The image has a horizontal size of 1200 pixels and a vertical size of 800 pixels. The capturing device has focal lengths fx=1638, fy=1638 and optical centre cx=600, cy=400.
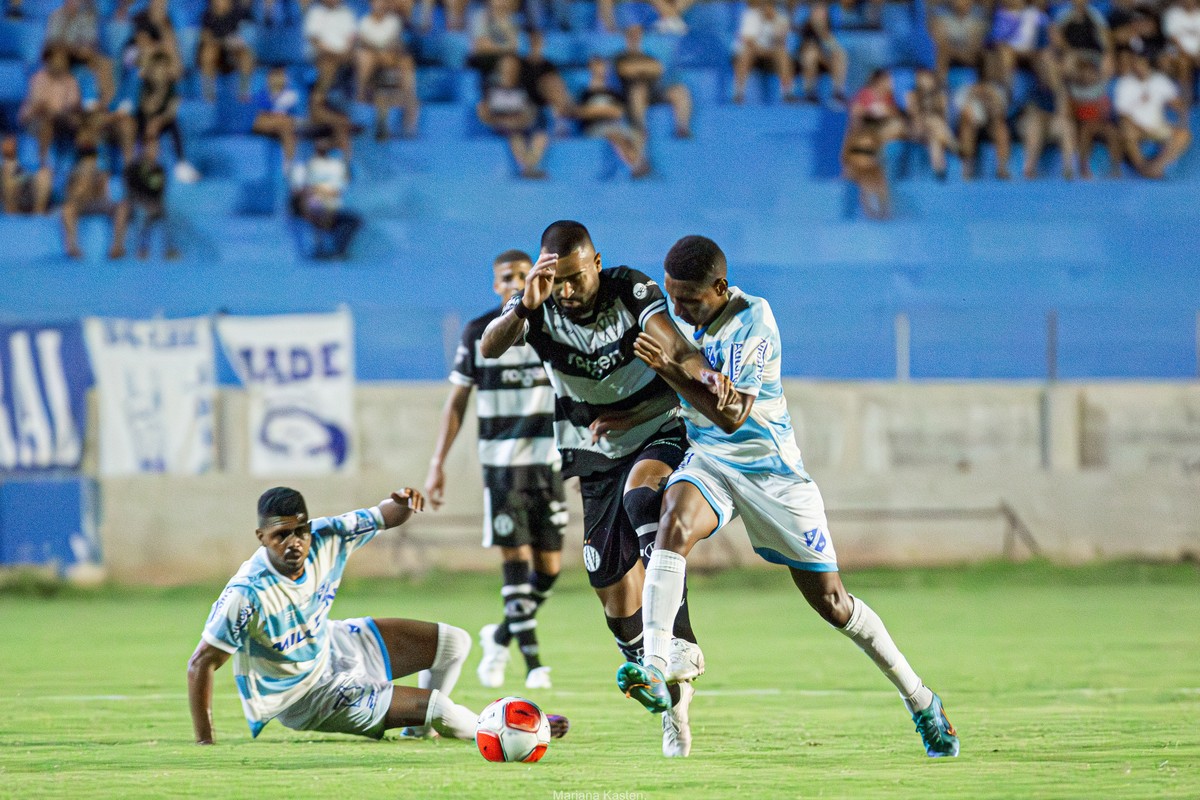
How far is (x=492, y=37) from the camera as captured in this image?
20.2 meters

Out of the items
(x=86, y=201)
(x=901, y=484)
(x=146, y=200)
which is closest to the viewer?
(x=901, y=484)

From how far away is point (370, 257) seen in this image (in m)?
18.8

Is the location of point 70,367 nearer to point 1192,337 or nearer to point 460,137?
point 460,137

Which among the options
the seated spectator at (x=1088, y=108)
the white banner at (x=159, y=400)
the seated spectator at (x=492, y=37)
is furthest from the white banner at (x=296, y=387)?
the seated spectator at (x=1088, y=108)

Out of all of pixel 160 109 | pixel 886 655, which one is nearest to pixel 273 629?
pixel 886 655

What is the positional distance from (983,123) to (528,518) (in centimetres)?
1233

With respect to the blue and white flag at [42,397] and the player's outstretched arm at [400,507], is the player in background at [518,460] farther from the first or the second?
the blue and white flag at [42,397]

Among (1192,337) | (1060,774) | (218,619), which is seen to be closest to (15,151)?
(1192,337)

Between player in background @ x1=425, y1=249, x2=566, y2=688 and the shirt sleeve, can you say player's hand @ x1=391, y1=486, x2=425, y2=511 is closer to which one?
the shirt sleeve

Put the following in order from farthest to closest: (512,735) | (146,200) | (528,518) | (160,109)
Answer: (160,109), (146,200), (528,518), (512,735)

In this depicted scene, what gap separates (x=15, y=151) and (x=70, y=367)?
6.19 meters

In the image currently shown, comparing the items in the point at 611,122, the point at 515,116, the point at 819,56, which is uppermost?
the point at 819,56

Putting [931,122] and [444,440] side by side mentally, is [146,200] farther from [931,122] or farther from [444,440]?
[444,440]

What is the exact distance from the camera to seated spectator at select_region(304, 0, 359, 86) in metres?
20.3
